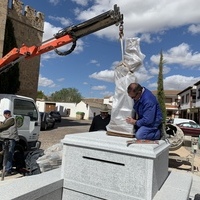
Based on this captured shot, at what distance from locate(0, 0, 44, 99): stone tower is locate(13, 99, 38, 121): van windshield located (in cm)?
1257

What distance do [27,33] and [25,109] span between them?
1452 centimetres

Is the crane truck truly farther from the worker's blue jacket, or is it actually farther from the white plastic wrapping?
the worker's blue jacket

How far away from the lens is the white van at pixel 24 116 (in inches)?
283

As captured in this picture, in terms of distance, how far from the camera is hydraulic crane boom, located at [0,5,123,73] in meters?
6.98

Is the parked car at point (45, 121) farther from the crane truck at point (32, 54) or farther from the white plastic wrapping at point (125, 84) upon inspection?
the white plastic wrapping at point (125, 84)

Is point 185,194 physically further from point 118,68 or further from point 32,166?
point 32,166

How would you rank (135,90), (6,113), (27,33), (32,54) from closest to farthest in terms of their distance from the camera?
(135,90), (6,113), (32,54), (27,33)

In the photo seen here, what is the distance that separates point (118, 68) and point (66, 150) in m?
1.35

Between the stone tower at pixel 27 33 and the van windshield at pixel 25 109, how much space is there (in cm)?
1257

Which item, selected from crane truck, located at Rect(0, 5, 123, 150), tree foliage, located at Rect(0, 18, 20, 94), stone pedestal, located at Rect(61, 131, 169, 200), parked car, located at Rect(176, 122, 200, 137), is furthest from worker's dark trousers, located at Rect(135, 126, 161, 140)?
parked car, located at Rect(176, 122, 200, 137)

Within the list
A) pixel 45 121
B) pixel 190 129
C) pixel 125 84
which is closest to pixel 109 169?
pixel 125 84

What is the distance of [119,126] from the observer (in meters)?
3.45

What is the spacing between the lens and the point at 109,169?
2764 mm

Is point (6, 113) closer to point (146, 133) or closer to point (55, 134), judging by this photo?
point (146, 133)
